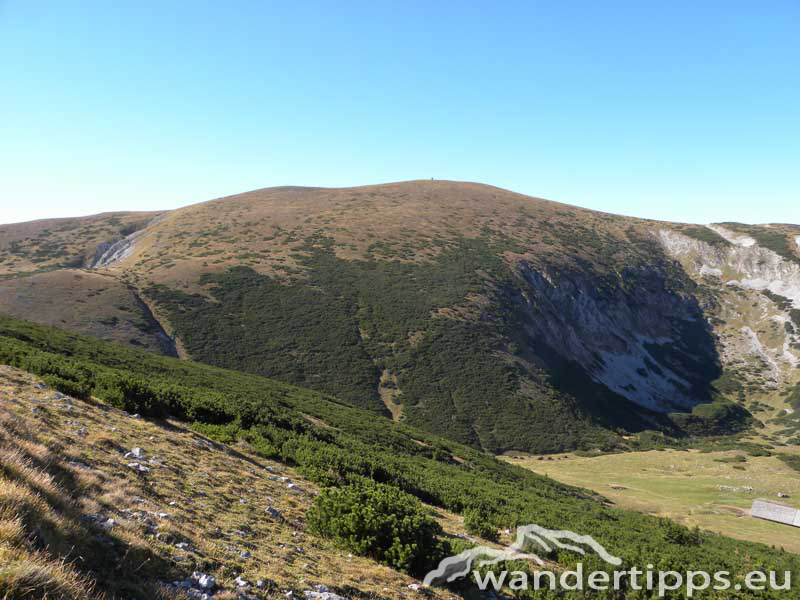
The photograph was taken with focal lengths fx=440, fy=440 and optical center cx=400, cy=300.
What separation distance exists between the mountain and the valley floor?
248 inches

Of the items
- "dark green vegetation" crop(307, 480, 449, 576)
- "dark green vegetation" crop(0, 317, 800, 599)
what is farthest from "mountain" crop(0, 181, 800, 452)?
"dark green vegetation" crop(307, 480, 449, 576)

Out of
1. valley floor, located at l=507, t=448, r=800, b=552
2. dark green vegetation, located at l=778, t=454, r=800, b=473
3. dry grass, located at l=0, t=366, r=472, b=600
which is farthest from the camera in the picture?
dark green vegetation, located at l=778, t=454, r=800, b=473

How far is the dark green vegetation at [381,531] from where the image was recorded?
348 inches

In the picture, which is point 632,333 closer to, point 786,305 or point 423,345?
point 786,305

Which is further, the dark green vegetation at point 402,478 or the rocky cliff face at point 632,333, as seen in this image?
the rocky cliff face at point 632,333

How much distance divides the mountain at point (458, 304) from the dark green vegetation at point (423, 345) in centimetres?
30

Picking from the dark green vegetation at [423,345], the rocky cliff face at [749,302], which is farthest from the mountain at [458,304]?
the rocky cliff face at [749,302]

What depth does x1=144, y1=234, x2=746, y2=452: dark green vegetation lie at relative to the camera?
53.7 metres

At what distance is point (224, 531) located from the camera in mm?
7922

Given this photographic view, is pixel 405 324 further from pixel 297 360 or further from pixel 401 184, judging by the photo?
pixel 401 184

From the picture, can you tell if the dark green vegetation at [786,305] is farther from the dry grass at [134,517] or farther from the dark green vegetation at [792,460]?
the dry grass at [134,517]

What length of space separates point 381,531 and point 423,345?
54.2 metres

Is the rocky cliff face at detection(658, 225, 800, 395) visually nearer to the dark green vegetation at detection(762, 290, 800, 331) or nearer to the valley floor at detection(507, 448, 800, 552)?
the dark green vegetation at detection(762, 290, 800, 331)

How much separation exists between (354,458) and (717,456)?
162 feet
